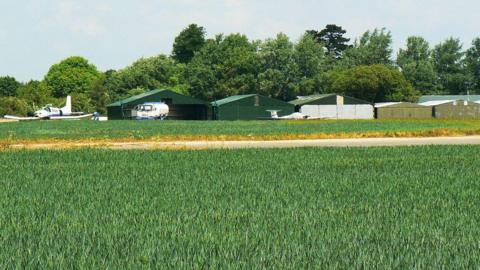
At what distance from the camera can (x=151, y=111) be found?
3851 inches

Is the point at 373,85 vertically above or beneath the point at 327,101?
above

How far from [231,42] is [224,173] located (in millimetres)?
121065

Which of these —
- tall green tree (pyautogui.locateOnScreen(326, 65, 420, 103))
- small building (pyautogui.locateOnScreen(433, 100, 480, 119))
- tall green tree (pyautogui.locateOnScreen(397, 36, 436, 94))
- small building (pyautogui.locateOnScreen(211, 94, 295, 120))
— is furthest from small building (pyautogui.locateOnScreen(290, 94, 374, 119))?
tall green tree (pyautogui.locateOnScreen(397, 36, 436, 94))

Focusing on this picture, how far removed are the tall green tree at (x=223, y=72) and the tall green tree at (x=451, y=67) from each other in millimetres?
41870

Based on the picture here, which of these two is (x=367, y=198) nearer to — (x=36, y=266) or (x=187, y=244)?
(x=187, y=244)

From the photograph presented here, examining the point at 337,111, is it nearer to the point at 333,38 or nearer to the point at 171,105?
the point at 171,105

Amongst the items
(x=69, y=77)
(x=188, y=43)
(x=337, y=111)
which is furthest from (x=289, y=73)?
(x=69, y=77)

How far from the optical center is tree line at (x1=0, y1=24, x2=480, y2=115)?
118m

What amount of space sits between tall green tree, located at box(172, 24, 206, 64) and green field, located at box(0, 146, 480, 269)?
16045 cm

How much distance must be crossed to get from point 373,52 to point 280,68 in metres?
27.4

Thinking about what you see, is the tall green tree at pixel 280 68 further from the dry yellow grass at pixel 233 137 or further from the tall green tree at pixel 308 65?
the dry yellow grass at pixel 233 137

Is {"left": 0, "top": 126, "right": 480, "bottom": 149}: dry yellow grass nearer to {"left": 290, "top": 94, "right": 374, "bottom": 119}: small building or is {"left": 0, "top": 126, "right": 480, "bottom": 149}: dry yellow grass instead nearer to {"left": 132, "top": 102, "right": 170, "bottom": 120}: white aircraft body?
{"left": 132, "top": 102, "right": 170, "bottom": 120}: white aircraft body

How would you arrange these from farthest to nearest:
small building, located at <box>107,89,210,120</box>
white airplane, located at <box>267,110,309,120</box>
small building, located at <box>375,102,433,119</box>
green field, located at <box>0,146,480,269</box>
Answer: small building, located at <box>375,102,433,119</box>, small building, located at <box>107,89,210,120</box>, white airplane, located at <box>267,110,309,120</box>, green field, located at <box>0,146,480,269</box>

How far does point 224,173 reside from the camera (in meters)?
19.5
